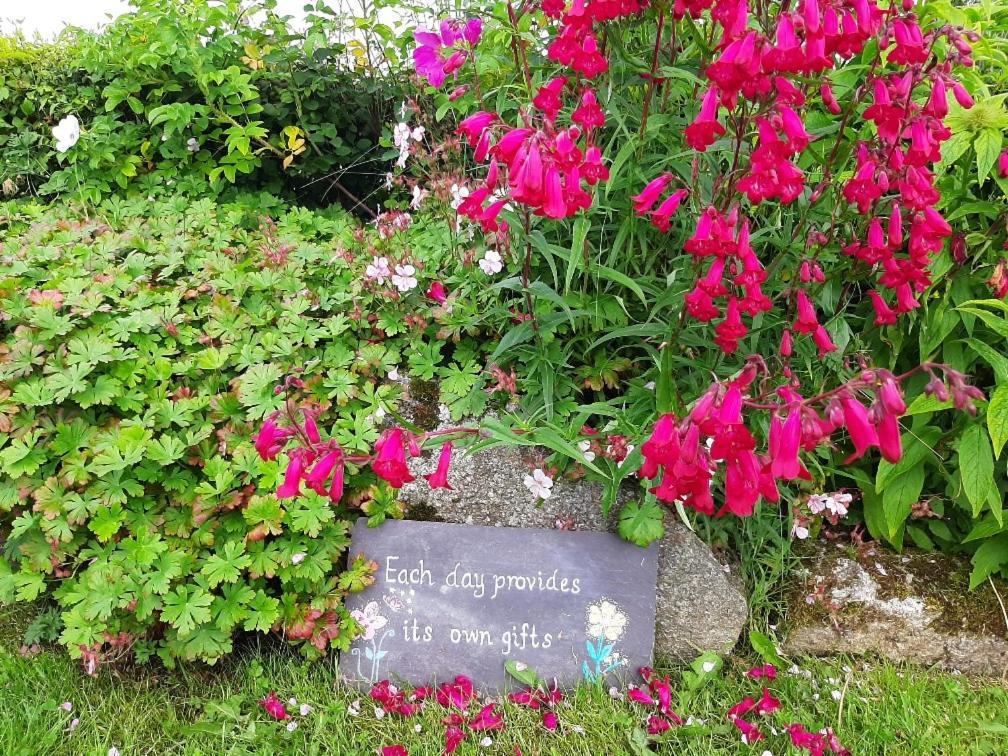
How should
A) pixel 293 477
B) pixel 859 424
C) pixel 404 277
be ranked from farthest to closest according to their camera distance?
pixel 404 277 < pixel 293 477 < pixel 859 424

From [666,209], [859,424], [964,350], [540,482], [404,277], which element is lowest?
[540,482]

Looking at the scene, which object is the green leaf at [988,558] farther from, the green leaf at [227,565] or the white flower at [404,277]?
the green leaf at [227,565]

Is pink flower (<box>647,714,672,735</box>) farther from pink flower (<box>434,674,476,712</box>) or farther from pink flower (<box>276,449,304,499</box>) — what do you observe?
pink flower (<box>276,449,304,499</box>)

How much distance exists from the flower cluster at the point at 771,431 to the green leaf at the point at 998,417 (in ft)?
1.99

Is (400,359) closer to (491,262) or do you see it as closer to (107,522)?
(491,262)

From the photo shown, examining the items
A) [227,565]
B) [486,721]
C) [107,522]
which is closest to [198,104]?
[107,522]

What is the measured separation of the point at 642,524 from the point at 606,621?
1.08 feet

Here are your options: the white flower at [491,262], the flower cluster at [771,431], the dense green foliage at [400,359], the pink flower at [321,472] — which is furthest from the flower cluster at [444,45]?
the flower cluster at [771,431]

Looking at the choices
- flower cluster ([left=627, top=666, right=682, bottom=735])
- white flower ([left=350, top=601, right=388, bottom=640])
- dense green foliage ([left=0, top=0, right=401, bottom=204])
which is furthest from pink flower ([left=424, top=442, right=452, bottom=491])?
dense green foliage ([left=0, top=0, right=401, bottom=204])

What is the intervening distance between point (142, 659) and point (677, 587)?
1.70 metres

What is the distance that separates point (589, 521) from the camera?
257 cm

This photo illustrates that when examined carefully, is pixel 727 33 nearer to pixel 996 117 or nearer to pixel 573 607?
pixel 996 117

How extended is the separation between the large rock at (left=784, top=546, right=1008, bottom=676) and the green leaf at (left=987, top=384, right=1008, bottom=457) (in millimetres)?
772

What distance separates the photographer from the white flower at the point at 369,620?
2410 mm
